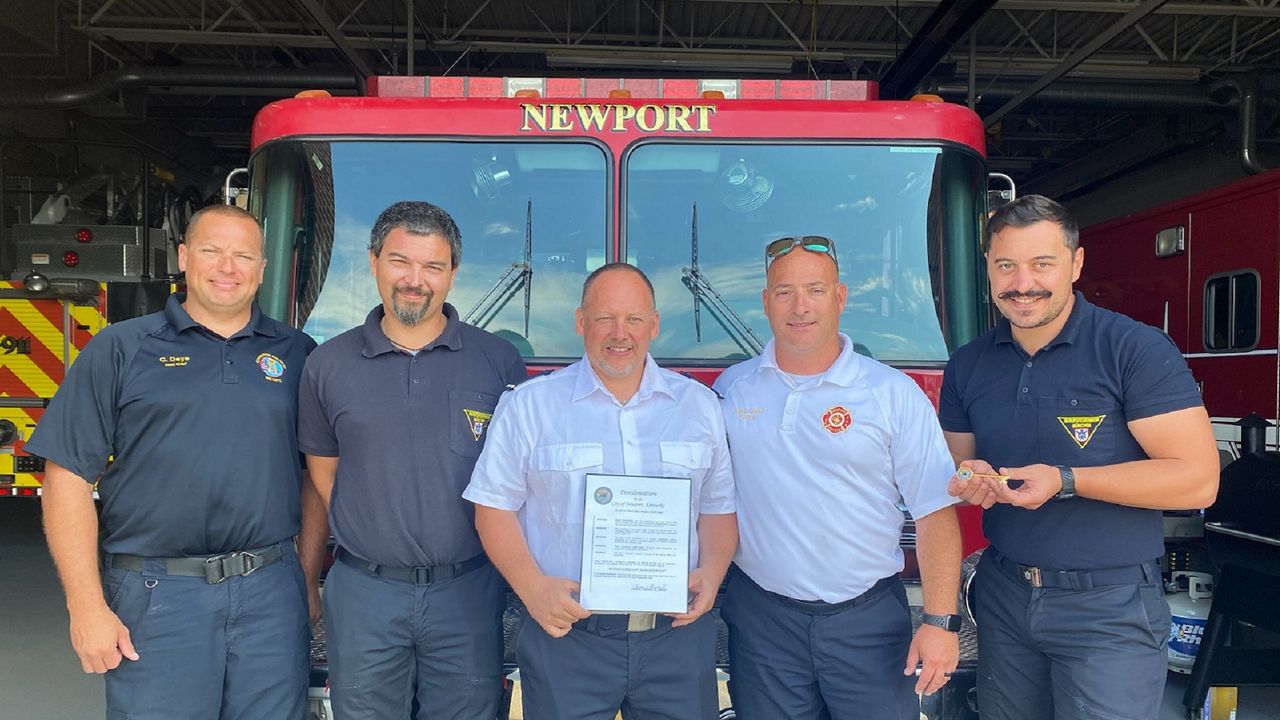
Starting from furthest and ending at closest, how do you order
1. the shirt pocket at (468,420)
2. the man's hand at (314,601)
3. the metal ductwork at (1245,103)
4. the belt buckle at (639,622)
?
the metal ductwork at (1245,103), the man's hand at (314,601), the shirt pocket at (468,420), the belt buckle at (639,622)

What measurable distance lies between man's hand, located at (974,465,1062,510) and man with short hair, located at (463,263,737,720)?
0.66m

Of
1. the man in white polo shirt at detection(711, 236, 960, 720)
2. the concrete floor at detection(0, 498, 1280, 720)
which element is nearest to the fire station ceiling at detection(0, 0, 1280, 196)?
the concrete floor at detection(0, 498, 1280, 720)

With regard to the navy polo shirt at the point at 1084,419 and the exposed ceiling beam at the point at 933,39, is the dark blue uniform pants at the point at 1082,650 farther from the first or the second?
the exposed ceiling beam at the point at 933,39

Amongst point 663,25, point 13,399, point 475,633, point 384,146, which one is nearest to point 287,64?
point 663,25

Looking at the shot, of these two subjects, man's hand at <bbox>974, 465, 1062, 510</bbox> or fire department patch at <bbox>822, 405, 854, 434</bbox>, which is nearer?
man's hand at <bbox>974, 465, 1062, 510</bbox>

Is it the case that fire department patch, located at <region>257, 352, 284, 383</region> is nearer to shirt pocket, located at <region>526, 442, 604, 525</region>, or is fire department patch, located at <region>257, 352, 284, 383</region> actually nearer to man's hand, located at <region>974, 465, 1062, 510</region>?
shirt pocket, located at <region>526, 442, 604, 525</region>

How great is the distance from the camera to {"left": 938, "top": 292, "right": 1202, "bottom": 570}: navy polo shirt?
2.21m

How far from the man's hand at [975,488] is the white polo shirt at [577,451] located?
1.81ft

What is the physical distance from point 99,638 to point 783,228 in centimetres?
241

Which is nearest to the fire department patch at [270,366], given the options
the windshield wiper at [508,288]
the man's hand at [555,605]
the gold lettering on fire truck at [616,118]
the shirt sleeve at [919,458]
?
Answer: the windshield wiper at [508,288]

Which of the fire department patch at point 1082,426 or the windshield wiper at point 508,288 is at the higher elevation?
the windshield wiper at point 508,288

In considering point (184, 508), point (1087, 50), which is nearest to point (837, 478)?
point (184, 508)

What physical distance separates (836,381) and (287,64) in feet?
37.6

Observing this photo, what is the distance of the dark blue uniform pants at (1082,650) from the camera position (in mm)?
2170
